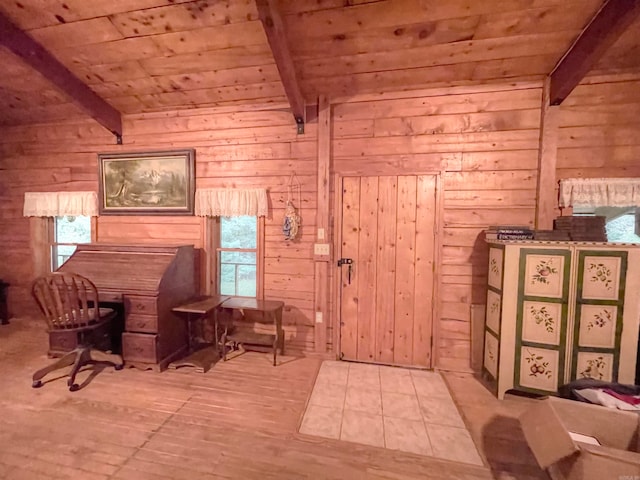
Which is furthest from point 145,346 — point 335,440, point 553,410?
point 553,410

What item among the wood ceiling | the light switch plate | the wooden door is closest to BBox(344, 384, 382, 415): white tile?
the wooden door

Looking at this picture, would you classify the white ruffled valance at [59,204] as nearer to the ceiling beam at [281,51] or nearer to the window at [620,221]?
the ceiling beam at [281,51]

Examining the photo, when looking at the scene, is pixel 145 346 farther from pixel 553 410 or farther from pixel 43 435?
pixel 553 410

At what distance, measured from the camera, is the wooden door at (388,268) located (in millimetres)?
2596

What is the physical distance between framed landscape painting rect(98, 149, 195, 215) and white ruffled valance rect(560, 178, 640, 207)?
349 centimetres

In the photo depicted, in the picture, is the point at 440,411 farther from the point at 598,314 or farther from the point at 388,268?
the point at 598,314

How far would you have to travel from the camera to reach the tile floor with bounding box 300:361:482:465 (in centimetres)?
171

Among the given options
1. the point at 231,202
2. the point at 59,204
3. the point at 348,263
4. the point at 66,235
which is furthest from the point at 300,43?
the point at 66,235

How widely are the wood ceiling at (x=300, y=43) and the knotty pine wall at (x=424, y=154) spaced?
0.65 feet

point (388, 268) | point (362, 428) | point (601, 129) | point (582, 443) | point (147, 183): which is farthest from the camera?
point (147, 183)

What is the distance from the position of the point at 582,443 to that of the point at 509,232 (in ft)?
4.85

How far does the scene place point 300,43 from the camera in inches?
85.4

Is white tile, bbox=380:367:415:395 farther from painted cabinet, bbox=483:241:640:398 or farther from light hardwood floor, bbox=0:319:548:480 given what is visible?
painted cabinet, bbox=483:241:640:398

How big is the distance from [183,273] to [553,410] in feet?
9.37
